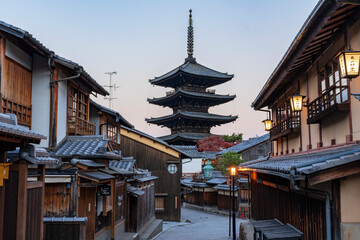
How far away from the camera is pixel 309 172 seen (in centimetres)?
685

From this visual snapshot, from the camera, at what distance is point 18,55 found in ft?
42.7

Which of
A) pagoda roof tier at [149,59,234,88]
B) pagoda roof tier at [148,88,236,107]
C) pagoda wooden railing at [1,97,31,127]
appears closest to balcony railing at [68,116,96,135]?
pagoda wooden railing at [1,97,31,127]

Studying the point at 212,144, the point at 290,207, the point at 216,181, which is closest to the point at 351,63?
the point at 290,207

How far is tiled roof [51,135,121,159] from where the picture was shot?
43.9 ft

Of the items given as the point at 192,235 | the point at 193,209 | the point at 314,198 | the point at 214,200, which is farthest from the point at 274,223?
the point at 193,209

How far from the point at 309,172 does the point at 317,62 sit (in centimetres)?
568

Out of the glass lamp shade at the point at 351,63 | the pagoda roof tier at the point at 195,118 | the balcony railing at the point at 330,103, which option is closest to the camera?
the glass lamp shade at the point at 351,63

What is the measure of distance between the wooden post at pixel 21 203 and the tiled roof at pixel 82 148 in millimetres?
5349

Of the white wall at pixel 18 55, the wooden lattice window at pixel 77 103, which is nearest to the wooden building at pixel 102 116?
the wooden lattice window at pixel 77 103

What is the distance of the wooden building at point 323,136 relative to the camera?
7.23 m

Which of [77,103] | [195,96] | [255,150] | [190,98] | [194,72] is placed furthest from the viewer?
[190,98]

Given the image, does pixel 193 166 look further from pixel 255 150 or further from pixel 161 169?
pixel 161 169

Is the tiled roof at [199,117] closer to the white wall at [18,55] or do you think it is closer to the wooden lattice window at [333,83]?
the white wall at [18,55]

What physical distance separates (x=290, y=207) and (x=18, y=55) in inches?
416
